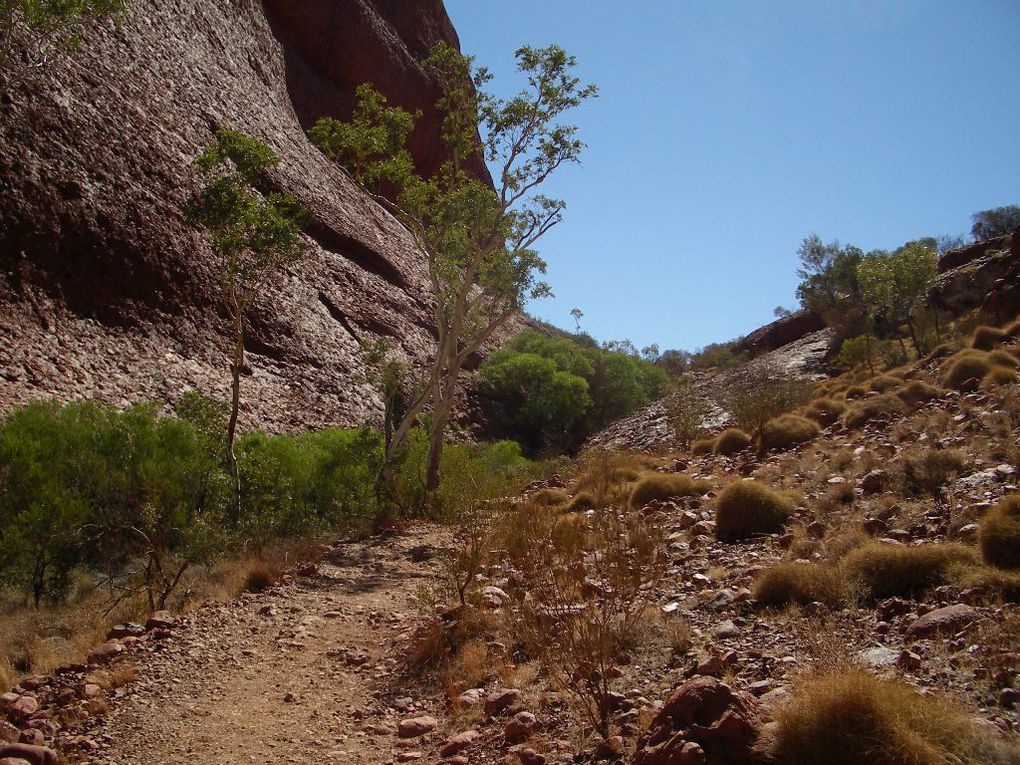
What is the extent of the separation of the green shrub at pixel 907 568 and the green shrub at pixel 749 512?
281 centimetres

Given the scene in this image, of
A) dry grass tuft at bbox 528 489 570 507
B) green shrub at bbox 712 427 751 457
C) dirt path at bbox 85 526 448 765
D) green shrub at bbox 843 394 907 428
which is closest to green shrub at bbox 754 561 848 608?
dirt path at bbox 85 526 448 765

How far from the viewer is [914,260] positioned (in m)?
30.3

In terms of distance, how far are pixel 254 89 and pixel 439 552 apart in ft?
65.8

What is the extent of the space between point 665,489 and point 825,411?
25.7 feet

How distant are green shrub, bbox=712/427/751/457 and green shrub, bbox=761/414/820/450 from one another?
0.93m

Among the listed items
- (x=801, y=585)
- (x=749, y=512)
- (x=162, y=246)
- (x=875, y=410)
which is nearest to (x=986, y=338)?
(x=875, y=410)

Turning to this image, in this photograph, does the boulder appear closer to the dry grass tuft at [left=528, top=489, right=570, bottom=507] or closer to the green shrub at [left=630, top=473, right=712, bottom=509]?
the green shrub at [left=630, top=473, right=712, bottom=509]

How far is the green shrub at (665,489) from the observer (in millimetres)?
12406

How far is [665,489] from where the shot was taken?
12.5 m

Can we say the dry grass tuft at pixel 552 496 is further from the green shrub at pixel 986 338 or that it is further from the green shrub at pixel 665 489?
the green shrub at pixel 986 338

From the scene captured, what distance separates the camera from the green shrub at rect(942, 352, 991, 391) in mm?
15797

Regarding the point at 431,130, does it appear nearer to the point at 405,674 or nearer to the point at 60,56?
the point at 60,56

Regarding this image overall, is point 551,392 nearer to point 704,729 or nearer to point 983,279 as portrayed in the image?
point 983,279

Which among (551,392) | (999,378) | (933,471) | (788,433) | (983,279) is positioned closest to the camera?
(933,471)
